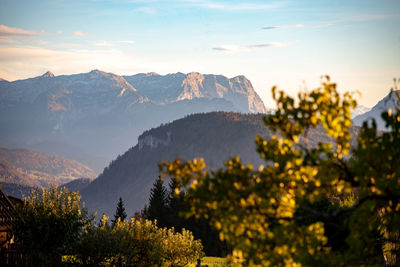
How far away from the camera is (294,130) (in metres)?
9.09

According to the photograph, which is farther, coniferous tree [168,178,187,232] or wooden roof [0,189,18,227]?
coniferous tree [168,178,187,232]

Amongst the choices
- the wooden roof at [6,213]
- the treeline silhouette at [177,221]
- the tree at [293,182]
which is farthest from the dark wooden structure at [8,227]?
the treeline silhouette at [177,221]

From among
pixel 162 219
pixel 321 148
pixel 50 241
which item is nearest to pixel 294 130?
pixel 321 148

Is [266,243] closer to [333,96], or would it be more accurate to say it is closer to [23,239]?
[333,96]

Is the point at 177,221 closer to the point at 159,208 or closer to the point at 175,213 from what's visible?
the point at 175,213

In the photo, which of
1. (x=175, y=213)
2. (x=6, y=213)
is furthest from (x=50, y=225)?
(x=175, y=213)

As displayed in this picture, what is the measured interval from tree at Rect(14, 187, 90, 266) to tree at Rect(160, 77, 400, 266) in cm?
1973

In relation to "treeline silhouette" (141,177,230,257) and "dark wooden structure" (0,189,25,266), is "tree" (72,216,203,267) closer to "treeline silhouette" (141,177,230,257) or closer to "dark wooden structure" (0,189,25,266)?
"dark wooden structure" (0,189,25,266)

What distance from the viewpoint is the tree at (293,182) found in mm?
8688

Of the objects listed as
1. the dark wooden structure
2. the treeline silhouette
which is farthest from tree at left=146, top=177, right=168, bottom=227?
the dark wooden structure

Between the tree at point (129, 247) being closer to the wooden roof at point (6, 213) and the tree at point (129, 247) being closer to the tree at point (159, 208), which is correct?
the wooden roof at point (6, 213)

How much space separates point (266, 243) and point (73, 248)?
22089 mm

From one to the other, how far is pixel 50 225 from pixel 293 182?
841 inches

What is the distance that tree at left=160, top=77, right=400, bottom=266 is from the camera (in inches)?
342
